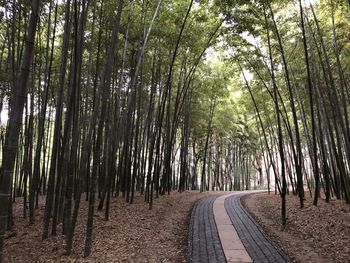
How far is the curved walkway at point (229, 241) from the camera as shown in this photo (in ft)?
11.6

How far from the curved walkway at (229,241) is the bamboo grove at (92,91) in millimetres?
1479

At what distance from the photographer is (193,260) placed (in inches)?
136

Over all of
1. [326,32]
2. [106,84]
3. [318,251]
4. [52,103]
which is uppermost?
[326,32]

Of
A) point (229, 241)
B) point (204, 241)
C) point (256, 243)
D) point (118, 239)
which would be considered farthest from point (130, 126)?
point (256, 243)

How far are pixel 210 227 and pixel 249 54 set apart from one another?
14.9ft

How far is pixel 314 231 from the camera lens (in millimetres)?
4785

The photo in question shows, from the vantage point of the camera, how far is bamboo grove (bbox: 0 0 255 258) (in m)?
3.65

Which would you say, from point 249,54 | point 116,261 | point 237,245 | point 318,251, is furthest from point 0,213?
point 249,54

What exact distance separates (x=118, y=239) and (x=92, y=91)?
19.0ft

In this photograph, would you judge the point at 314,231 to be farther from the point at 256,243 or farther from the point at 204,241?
the point at 204,241

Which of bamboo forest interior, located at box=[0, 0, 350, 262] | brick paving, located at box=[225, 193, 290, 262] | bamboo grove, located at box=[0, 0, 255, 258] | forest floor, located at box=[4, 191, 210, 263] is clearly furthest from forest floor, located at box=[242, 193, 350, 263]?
bamboo grove, located at box=[0, 0, 255, 258]

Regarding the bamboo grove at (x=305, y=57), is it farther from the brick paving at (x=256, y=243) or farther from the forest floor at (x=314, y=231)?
the brick paving at (x=256, y=243)

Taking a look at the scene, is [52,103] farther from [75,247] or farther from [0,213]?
[0,213]

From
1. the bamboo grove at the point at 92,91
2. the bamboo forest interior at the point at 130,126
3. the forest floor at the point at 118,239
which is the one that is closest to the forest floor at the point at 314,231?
the bamboo forest interior at the point at 130,126
